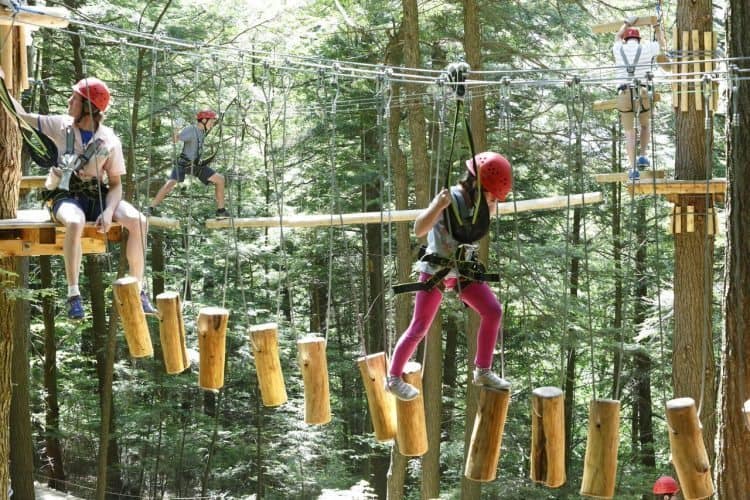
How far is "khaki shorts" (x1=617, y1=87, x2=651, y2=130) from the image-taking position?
680 centimetres

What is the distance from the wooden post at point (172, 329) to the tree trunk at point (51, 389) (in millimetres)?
7206

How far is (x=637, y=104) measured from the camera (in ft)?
22.2

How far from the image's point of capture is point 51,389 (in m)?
12.2

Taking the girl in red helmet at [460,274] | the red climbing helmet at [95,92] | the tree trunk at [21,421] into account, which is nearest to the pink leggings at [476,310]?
the girl in red helmet at [460,274]

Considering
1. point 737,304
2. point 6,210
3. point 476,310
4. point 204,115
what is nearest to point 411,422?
point 476,310

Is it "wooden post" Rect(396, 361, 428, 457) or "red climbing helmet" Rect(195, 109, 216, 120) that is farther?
"red climbing helmet" Rect(195, 109, 216, 120)

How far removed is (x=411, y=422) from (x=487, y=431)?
1.39 ft

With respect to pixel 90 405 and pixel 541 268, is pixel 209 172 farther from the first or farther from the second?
pixel 90 405

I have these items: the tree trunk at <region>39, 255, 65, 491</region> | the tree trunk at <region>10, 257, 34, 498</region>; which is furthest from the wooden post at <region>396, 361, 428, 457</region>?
the tree trunk at <region>39, 255, 65, 491</region>

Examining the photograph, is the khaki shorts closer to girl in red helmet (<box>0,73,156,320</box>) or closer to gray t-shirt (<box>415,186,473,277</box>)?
gray t-shirt (<box>415,186,473,277</box>)

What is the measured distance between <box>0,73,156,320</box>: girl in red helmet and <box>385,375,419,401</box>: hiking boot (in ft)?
4.54

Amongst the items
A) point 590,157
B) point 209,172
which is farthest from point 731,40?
point 590,157

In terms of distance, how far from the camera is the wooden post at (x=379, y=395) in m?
4.38

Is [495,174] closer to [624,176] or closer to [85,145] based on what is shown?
[85,145]
